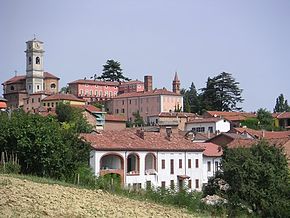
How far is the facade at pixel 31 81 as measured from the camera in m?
143

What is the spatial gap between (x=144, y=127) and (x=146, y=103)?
36.7 meters

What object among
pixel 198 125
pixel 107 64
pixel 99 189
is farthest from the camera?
pixel 107 64

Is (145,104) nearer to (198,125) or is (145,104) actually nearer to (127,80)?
(127,80)

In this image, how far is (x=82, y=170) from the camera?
37750 millimetres

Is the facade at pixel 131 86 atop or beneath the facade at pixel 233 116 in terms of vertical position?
atop

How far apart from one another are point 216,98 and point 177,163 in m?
67.7

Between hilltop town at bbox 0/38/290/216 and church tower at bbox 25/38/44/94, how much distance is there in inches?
8.3

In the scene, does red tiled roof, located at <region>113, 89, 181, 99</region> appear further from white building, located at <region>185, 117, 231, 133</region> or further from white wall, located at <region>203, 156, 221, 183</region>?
white wall, located at <region>203, 156, 221, 183</region>

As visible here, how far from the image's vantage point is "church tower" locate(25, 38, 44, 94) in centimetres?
14449

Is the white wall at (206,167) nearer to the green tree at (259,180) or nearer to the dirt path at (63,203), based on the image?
the green tree at (259,180)

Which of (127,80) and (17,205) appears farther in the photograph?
(127,80)

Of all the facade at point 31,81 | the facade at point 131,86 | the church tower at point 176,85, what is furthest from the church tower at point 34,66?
the church tower at point 176,85

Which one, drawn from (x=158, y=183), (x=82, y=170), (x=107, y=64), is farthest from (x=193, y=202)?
(x=107, y=64)

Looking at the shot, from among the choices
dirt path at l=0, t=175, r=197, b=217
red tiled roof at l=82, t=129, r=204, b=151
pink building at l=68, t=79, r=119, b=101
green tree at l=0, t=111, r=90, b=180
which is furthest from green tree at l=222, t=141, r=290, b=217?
pink building at l=68, t=79, r=119, b=101
